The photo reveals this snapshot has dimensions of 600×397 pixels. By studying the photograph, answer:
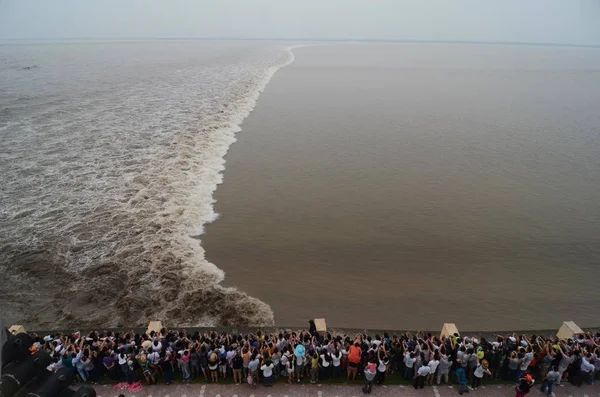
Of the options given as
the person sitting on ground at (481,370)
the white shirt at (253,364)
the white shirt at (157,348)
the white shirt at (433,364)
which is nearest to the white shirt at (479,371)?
the person sitting on ground at (481,370)

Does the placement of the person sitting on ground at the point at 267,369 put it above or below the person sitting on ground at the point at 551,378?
below

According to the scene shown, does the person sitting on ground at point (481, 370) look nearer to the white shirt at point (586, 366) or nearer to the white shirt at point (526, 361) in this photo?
the white shirt at point (526, 361)

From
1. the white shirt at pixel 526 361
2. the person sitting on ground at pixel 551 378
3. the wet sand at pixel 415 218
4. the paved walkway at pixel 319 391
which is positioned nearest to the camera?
the person sitting on ground at pixel 551 378

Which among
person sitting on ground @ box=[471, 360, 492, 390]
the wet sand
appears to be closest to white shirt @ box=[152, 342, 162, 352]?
the wet sand

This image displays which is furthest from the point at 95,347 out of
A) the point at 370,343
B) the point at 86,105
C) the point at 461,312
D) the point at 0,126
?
the point at 86,105

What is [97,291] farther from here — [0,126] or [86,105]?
[86,105]

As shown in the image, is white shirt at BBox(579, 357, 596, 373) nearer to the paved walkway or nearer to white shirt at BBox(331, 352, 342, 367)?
the paved walkway
